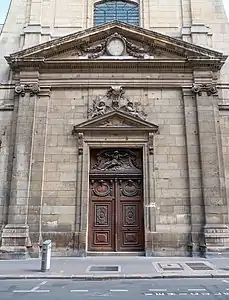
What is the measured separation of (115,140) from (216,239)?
18.8 ft

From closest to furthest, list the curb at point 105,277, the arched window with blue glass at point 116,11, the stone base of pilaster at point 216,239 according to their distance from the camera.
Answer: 1. the curb at point 105,277
2. the stone base of pilaster at point 216,239
3. the arched window with blue glass at point 116,11

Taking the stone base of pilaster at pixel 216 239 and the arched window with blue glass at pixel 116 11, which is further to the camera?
the arched window with blue glass at pixel 116 11

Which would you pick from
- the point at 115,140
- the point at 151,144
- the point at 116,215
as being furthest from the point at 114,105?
the point at 116,215

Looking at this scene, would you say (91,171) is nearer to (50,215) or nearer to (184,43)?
(50,215)

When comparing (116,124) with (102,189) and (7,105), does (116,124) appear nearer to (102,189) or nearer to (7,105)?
(102,189)

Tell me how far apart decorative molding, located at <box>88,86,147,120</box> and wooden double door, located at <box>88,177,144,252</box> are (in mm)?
2898

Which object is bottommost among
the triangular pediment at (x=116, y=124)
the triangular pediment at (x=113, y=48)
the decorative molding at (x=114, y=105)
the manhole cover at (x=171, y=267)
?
the manhole cover at (x=171, y=267)

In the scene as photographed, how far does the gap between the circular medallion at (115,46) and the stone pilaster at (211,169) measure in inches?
147

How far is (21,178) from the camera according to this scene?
45.9 feet

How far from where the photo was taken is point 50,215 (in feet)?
45.4

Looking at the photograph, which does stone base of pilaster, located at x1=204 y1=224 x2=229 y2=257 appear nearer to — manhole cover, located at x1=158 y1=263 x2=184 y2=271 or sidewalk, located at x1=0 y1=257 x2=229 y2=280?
sidewalk, located at x1=0 y1=257 x2=229 y2=280

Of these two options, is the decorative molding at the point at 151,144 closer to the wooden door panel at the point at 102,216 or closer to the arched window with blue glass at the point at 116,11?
the wooden door panel at the point at 102,216

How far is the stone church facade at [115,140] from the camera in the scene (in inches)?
535

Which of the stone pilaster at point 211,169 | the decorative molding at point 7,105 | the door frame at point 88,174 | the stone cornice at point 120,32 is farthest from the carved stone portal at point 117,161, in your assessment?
the stone cornice at point 120,32
